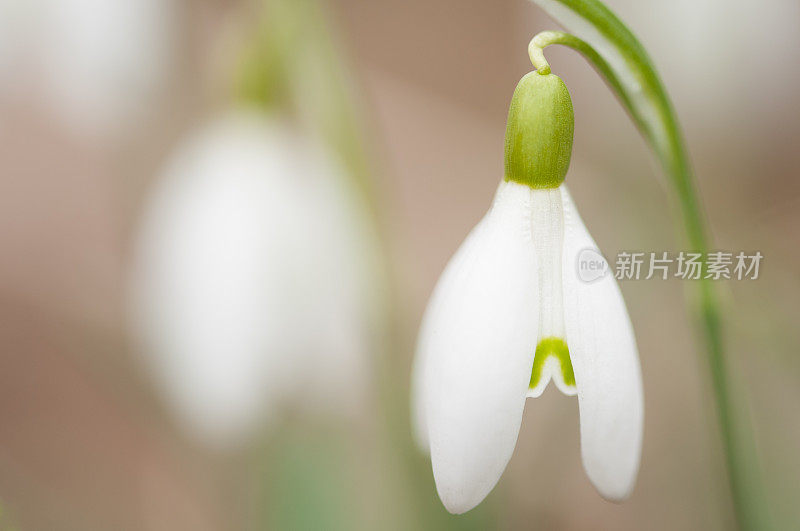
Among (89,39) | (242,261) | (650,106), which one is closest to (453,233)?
(89,39)

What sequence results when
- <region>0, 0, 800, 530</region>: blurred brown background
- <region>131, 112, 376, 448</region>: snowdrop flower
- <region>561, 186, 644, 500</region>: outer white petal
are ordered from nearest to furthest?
<region>561, 186, 644, 500</region>: outer white petal → <region>131, 112, 376, 448</region>: snowdrop flower → <region>0, 0, 800, 530</region>: blurred brown background

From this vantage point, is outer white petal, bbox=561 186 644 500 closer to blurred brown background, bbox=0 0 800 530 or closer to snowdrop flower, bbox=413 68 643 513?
snowdrop flower, bbox=413 68 643 513

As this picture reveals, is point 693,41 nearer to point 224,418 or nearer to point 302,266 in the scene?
point 302,266

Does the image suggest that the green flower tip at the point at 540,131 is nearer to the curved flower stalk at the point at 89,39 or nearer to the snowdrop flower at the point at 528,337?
the snowdrop flower at the point at 528,337

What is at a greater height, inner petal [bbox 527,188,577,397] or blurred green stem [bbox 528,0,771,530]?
blurred green stem [bbox 528,0,771,530]

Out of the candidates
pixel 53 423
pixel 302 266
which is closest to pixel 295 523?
pixel 302 266

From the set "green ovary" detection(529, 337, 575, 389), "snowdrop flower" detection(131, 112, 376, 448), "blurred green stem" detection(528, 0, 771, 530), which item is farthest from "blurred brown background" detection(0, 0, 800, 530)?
"green ovary" detection(529, 337, 575, 389)
